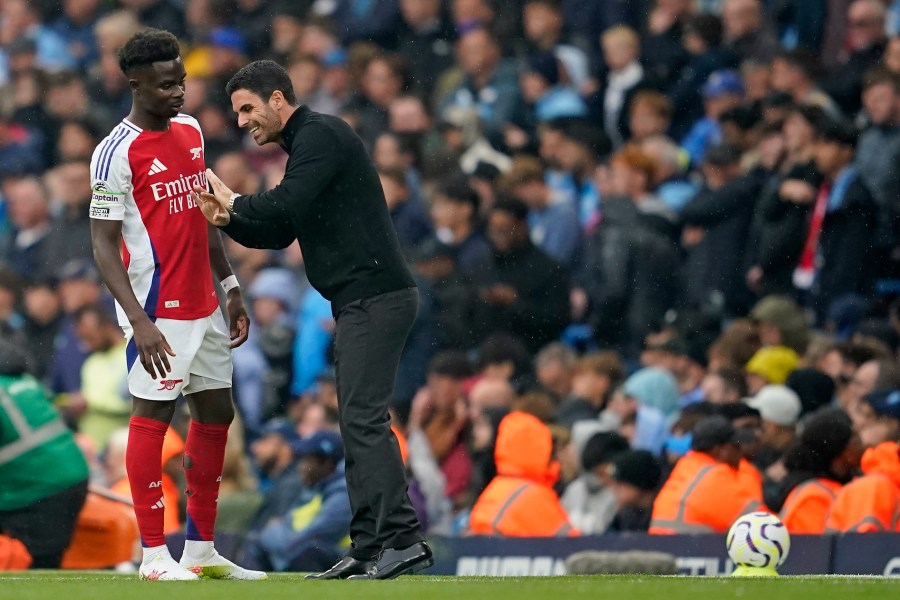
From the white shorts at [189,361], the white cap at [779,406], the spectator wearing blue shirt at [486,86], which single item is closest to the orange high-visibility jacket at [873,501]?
the white cap at [779,406]

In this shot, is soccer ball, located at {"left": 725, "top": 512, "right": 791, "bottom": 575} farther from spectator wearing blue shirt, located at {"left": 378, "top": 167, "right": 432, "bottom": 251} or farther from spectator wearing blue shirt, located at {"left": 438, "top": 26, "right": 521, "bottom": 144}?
spectator wearing blue shirt, located at {"left": 438, "top": 26, "right": 521, "bottom": 144}

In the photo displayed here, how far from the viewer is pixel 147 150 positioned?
8188 mm

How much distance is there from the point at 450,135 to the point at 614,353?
333cm

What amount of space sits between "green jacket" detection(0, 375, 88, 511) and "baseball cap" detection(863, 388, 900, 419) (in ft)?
16.0

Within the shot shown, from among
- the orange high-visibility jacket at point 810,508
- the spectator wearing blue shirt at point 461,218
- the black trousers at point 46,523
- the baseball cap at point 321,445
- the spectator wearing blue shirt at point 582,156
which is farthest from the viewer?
the spectator wearing blue shirt at point 582,156

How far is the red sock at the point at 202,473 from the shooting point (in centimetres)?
845

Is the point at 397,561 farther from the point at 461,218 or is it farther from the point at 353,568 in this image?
the point at 461,218

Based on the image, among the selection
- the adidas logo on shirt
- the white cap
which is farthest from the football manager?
the white cap

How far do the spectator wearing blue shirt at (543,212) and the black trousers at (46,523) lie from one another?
4.84 meters

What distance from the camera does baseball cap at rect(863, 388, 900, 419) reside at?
35.9ft

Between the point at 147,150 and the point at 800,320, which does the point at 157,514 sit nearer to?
the point at 147,150

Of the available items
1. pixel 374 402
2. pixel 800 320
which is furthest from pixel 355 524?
pixel 800 320

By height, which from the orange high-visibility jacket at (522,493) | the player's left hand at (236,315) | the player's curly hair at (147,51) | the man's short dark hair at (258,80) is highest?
the player's curly hair at (147,51)

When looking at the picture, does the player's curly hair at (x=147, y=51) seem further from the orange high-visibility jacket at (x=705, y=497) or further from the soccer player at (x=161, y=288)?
the orange high-visibility jacket at (x=705, y=497)
